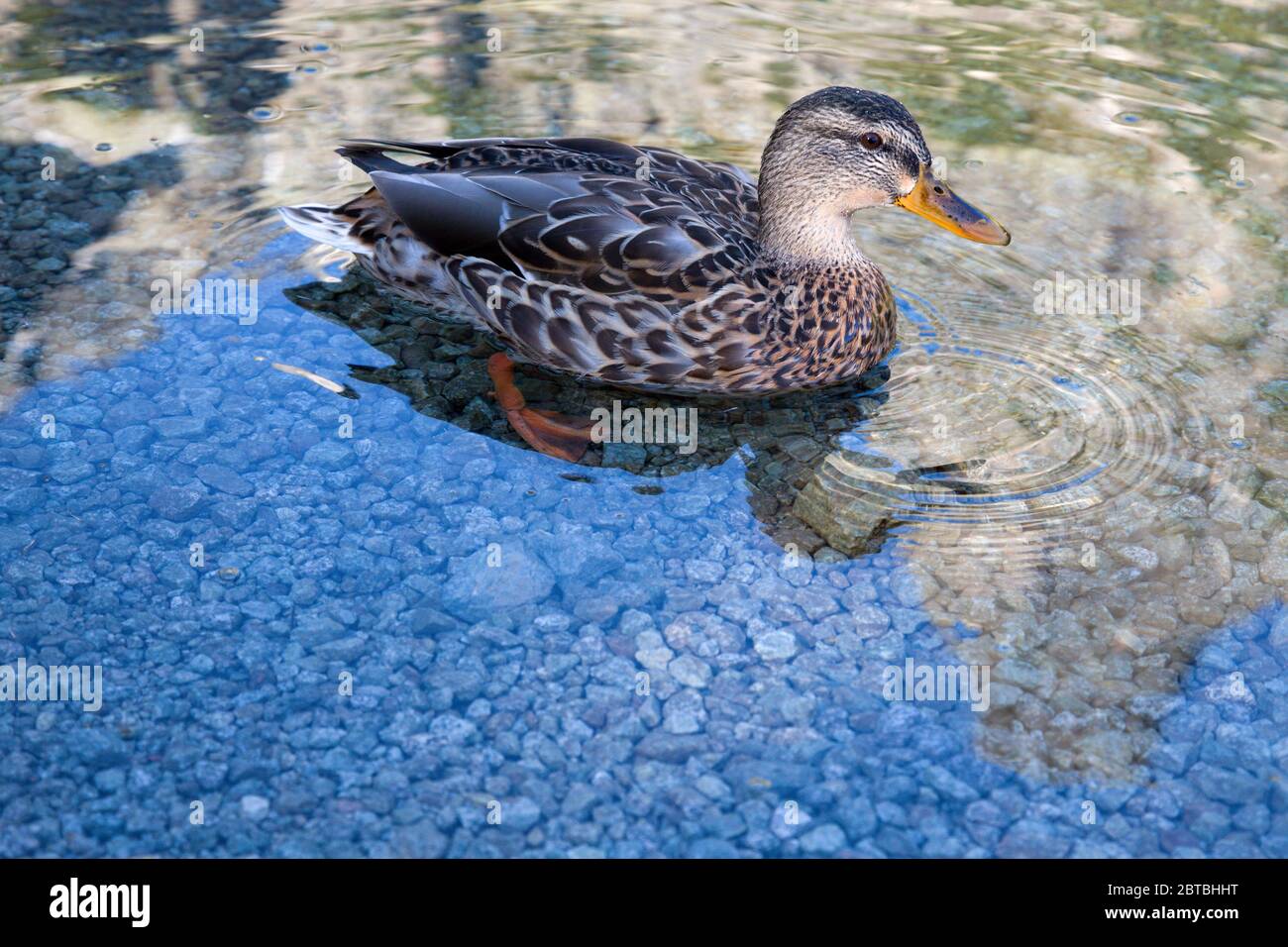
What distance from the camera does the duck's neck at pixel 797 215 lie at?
20.0 ft

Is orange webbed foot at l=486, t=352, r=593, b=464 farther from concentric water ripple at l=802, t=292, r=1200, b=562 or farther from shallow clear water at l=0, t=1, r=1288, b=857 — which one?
concentric water ripple at l=802, t=292, r=1200, b=562

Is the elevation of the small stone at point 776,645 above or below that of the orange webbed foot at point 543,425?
below

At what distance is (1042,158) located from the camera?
8.00 metres

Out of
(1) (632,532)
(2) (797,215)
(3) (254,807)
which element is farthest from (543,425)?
(3) (254,807)

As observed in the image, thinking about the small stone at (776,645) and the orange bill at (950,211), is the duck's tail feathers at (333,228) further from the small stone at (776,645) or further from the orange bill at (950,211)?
the small stone at (776,645)

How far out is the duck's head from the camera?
6.01 meters

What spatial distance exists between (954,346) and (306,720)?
3.54 m

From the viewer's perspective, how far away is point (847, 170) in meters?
6.08

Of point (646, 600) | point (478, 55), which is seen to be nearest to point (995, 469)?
point (646, 600)

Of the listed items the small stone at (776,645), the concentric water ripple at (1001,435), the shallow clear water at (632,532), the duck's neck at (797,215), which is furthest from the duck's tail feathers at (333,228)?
the small stone at (776,645)

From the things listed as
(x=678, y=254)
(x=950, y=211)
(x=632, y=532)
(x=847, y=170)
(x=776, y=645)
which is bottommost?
(x=776, y=645)

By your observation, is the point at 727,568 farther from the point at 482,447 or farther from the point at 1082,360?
the point at 1082,360

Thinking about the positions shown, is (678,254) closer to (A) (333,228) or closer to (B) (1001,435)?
(B) (1001,435)

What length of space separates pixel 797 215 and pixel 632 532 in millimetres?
1770
